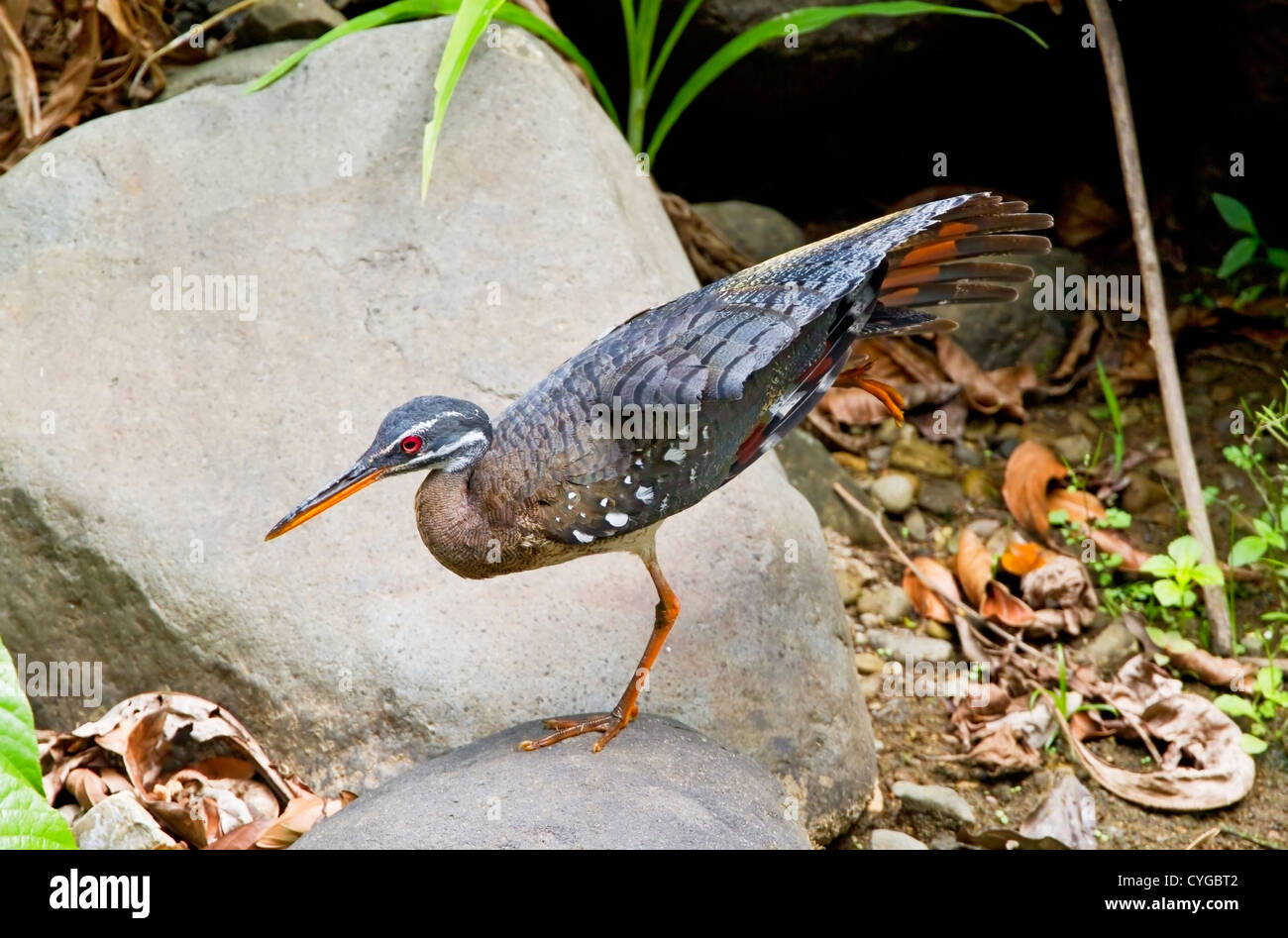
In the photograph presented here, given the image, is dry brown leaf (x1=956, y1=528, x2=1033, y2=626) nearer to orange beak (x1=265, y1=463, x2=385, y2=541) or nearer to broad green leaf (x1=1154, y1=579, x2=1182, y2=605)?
broad green leaf (x1=1154, y1=579, x2=1182, y2=605)

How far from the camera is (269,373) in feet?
14.8

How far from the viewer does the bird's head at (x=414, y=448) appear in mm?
3494

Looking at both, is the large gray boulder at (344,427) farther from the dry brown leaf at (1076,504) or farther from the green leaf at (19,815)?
the green leaf at (19,815)

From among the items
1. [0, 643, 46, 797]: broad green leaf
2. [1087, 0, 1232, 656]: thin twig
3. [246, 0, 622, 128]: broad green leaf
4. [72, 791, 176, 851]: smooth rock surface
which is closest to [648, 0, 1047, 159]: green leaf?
[1087, 0, 1232, 656]: thin twig

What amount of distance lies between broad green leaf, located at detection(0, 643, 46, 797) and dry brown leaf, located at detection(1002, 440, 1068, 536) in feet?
15.1

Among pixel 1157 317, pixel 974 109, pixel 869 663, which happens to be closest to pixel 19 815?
pixel 869 663

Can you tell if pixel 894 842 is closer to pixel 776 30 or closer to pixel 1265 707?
pixel 1265 707

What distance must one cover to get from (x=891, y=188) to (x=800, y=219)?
1.73 ft

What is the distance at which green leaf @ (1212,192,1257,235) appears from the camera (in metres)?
6.12

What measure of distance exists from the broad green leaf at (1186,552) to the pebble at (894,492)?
1.25 metres

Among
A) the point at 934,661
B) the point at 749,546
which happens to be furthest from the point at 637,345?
the point at 934,661

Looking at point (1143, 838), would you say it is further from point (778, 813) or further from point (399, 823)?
point (399, 823)

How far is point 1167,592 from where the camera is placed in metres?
5.03

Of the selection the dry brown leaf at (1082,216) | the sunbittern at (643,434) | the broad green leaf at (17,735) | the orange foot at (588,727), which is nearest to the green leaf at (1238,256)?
the dry brown leaf at (1082,216)
